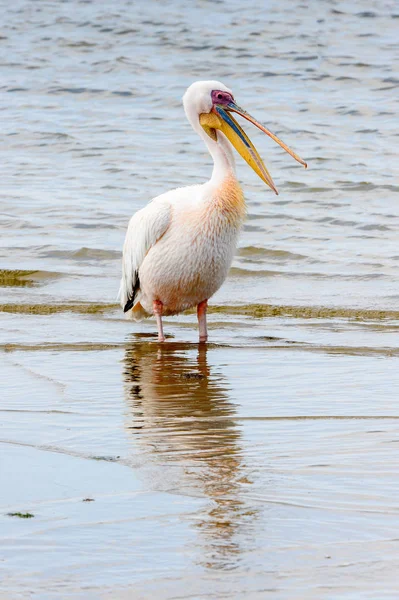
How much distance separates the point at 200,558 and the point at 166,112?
14.7m

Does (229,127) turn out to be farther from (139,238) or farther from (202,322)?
(202,322)

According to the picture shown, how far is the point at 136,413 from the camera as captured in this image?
448cm

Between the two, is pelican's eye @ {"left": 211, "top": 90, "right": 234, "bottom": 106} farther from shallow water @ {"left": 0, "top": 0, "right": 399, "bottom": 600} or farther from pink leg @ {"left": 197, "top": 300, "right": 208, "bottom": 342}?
shallow water @ {"left": 0, "top": 0, "right": 399, "bottom": 600}

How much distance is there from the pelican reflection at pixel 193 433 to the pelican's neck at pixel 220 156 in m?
1.01

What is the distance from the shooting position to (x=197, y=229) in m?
6.17

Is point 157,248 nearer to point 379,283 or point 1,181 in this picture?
point 379,283

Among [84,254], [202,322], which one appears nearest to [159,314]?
[202,322]

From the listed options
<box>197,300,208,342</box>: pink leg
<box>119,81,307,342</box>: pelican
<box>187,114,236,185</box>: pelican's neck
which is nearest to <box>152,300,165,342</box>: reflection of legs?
<box>119,81,307,342</box>: pelican

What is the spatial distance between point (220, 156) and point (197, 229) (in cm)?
53

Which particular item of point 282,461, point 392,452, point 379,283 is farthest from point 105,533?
point 379,283

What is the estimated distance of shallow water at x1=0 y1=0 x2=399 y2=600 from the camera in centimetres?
279

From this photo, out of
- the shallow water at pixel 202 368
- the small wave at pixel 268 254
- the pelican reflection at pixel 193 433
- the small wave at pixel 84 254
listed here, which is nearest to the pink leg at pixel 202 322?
the shallow water at pixel 202 368

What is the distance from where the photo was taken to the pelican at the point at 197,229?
620 cm

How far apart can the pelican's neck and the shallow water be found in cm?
97
